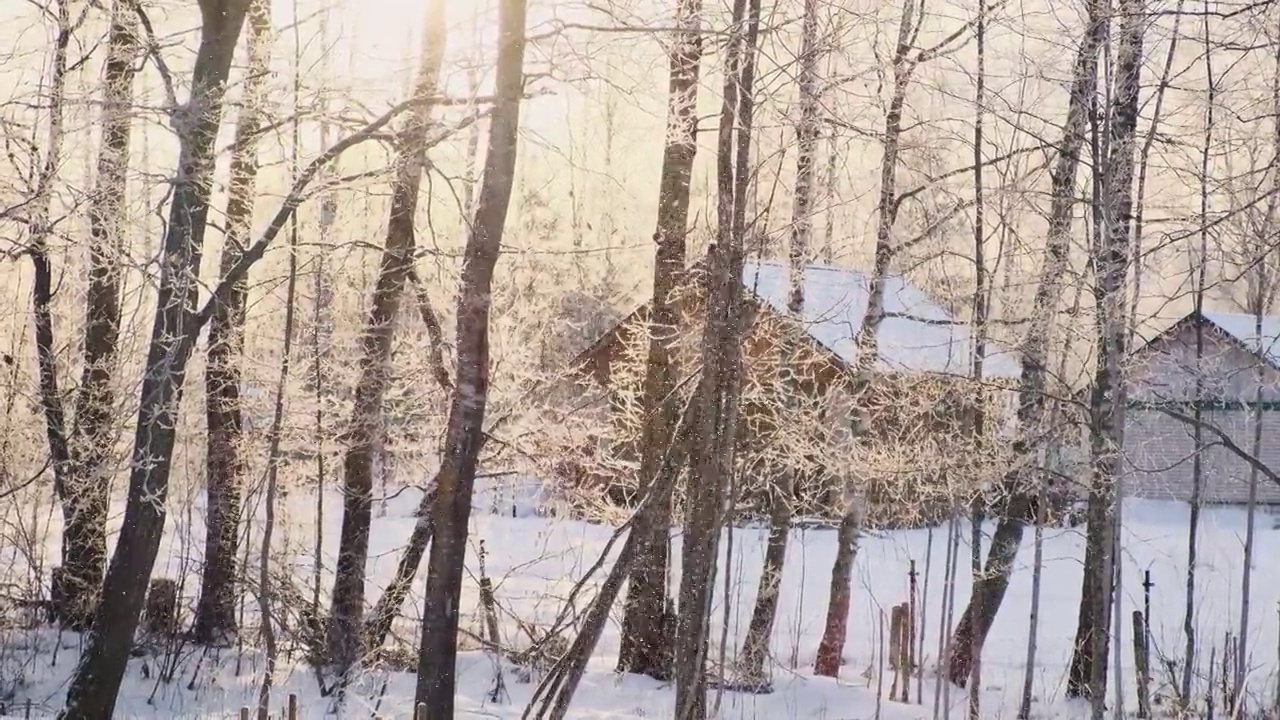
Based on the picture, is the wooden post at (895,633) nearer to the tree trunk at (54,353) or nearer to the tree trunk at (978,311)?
the tree trunk at (978,311)

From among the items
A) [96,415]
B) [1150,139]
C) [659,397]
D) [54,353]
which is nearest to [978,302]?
[1150,139]

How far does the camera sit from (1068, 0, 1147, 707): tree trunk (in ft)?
19.9

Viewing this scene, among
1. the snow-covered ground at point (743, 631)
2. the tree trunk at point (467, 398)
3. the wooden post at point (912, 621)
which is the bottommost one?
the snow-covered ground at point (743, 631)

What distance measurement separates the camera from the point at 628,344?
12094 millimetres

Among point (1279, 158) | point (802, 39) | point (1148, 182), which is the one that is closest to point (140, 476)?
point (802, 39)

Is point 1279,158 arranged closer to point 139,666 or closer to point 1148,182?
point 1148,182

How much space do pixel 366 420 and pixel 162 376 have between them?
319cm

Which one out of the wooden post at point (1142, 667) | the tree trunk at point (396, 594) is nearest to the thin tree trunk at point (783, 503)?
the tree trunk at point (396, 594)

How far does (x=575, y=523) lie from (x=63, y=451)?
13465mm

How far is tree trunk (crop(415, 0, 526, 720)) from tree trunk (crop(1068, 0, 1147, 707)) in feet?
11.0

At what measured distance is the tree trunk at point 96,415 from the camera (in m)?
8.29

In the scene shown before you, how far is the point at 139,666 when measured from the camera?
912 centimetres

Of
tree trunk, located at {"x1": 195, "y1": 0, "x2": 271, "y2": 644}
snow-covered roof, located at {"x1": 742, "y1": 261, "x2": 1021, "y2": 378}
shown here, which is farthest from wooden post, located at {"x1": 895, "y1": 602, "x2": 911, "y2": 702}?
tree trunk, located at {"x1": 195, "y1": 0, "x2": 271, "y2": 644}

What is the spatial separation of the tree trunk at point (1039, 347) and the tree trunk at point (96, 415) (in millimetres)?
6660
